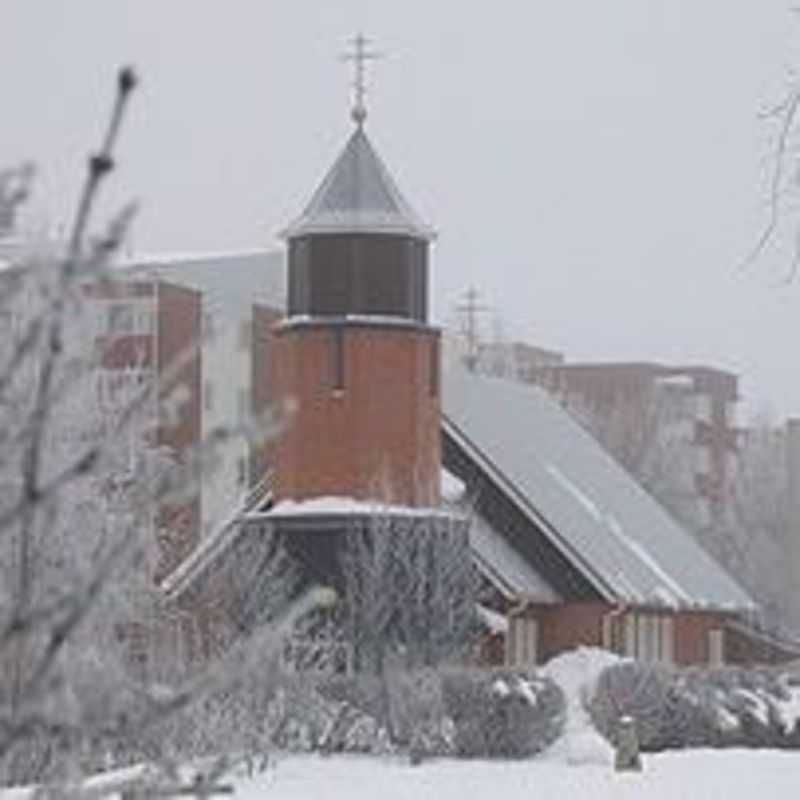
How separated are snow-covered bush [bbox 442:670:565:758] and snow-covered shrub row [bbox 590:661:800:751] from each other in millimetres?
1177

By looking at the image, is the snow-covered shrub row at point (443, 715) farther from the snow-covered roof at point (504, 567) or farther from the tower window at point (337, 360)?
the tower window at point (337, 360)

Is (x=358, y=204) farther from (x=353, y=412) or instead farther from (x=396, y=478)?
(x=396, y=478)

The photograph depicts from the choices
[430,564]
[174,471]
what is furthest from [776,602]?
[174,471]

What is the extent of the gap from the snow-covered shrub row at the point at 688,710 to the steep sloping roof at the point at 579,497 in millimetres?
8858

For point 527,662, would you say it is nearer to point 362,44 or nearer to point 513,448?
point 513,448

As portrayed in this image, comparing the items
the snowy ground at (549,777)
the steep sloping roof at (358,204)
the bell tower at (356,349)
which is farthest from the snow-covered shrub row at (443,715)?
the steep sloping roof at (358,204)

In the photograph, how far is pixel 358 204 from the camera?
45.0 m

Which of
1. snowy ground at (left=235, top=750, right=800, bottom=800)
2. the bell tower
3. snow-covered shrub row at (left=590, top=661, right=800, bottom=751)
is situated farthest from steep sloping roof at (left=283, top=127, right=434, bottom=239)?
snowy ground at (left=235, top=750, right=800, bottom=800)

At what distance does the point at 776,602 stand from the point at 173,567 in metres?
53.2

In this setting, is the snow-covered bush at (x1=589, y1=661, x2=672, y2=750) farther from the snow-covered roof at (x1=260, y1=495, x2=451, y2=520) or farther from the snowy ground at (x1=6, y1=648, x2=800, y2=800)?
the snow-covered roof at (x1=260, y1=495, x2=451, y2=520)

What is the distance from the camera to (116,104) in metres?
3.27

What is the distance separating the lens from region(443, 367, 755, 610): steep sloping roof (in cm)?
4938

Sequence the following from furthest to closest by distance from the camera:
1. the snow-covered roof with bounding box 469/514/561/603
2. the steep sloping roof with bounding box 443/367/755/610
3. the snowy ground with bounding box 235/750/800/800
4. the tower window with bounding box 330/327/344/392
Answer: the steep sloping roof with bounding box 443/367/755/610
the snow-covered roof with bounding box 469/514/561/603
the tower window with bounding box 330/327/344/392
the snowy ground with bounding box 235/750/800/800

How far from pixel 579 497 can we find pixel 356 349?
33.2ft
